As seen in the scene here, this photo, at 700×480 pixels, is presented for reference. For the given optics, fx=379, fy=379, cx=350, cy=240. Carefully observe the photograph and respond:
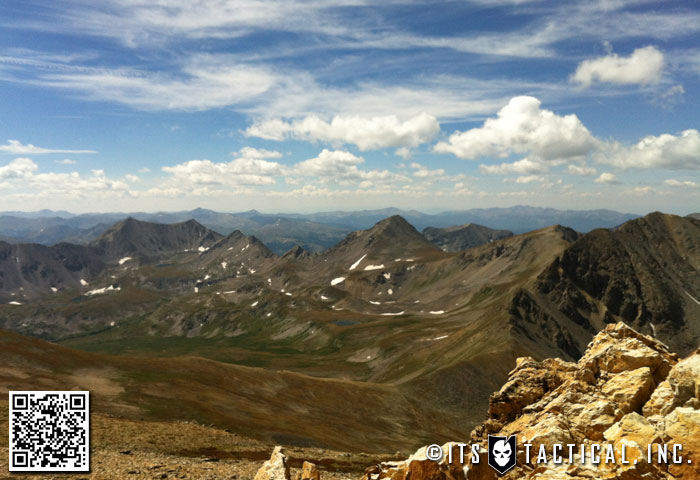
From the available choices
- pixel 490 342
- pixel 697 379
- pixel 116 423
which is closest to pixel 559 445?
pixel 697 379

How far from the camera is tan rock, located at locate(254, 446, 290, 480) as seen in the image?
63.0ft

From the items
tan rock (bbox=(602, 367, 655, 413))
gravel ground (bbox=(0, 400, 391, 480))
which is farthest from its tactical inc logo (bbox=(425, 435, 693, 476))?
→ gravel ground (bbox=(0, 400, 391, 480))

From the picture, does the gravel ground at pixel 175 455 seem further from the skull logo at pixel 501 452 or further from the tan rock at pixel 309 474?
the skull logo at pixel 501 452

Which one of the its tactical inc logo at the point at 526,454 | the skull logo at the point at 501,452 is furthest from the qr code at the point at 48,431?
the skull logo at the point at 501,452

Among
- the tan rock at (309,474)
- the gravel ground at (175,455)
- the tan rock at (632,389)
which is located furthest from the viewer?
the gravel ground at (175,455)

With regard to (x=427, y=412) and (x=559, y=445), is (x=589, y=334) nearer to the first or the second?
(x=427, y=412)

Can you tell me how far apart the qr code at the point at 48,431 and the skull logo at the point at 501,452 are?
86.4 feet

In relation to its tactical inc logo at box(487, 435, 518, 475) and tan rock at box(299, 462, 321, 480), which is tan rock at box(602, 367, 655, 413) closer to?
its tactical inc logo at box(487, 435, 518, 475)

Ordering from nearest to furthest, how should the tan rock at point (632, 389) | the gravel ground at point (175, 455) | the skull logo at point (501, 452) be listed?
the skull logo at point (501, 452)
the tan rock at point (632, 389)
the gravel ground at point (175, 455)

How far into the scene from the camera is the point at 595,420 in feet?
64.3

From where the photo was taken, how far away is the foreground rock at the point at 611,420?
52.4ft

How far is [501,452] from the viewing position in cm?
1900

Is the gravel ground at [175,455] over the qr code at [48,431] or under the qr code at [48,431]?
under

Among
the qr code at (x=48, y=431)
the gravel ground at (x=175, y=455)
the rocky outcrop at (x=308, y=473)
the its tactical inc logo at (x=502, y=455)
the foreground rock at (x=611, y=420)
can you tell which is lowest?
the gravel ground at (x=175, y=455)
